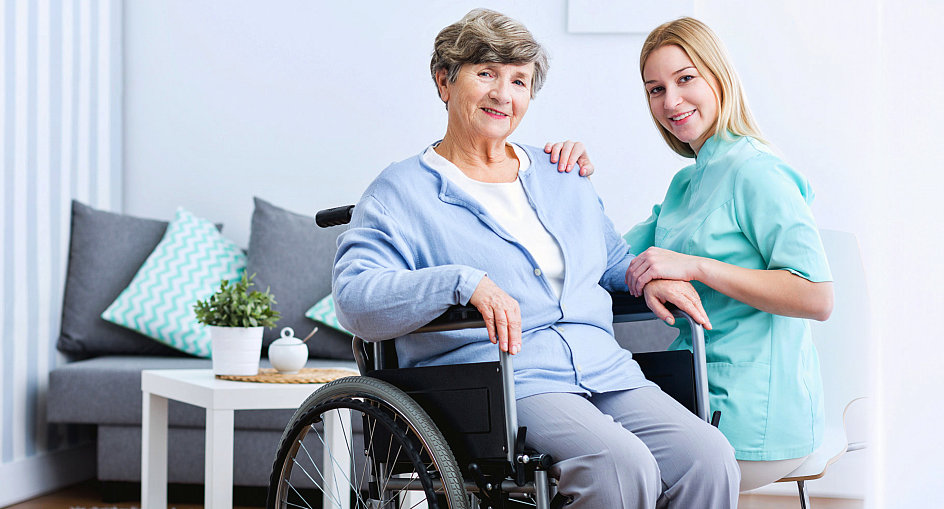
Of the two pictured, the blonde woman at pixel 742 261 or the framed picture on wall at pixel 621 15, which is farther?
the framed picture on wall at pixel 621 15

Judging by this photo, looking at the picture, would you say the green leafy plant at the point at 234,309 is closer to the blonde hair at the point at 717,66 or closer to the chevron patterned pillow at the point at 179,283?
the chevron patterned pillow at the point at 179,283

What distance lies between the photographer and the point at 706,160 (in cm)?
166

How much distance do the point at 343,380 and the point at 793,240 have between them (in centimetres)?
79

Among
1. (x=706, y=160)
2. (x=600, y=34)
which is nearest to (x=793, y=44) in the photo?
(x=600, y=34)

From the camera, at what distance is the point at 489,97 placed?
1.54 metres

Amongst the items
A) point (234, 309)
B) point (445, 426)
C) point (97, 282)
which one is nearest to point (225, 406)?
point (234, 309)

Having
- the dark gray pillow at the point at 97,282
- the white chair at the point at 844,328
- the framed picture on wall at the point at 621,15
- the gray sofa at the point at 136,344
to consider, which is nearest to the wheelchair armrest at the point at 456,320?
the white chair at the point at 844,328

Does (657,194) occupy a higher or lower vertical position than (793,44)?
lower

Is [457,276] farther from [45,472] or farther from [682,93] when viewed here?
[45,472]

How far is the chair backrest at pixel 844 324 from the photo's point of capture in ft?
6.49

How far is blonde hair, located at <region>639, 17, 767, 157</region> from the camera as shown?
162cm

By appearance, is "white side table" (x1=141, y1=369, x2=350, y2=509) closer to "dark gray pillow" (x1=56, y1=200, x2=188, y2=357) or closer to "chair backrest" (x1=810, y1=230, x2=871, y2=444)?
"dark gray pillow" (x1=56, y1=200, x2=188, y2=357)

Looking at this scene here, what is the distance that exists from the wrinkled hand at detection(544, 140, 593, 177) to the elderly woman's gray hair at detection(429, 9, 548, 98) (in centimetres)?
20

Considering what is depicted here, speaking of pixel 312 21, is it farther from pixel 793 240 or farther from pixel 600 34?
pixel 793 240
